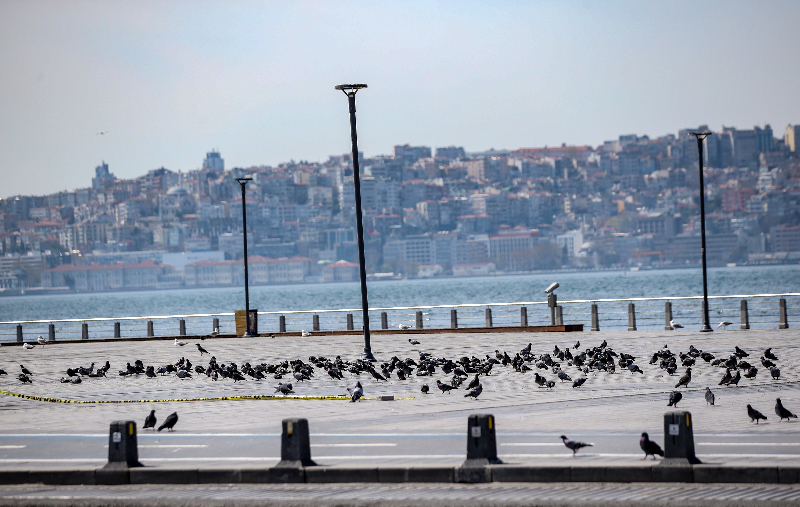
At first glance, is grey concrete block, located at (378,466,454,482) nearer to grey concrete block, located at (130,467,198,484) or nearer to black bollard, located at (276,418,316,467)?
black bollard, located at (276,418,316,467)

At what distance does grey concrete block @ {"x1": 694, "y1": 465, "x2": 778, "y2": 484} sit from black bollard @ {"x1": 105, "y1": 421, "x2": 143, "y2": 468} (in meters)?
5.30

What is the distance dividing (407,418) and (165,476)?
4882 mm

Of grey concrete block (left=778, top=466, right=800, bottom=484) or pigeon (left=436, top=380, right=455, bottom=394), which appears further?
pigeon (left=436, top=380, right=455, bottom=394)

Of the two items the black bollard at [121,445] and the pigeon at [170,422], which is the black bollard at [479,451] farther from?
the pigeon at [170,422]

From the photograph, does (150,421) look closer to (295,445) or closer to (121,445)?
(121,445)

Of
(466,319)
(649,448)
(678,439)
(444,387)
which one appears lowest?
(466,319)

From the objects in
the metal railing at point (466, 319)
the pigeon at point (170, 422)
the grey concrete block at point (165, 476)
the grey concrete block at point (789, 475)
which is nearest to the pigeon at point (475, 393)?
the pigeon at point (170, 422)

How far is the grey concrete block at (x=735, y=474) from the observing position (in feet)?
32.1

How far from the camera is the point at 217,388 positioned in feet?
68.7

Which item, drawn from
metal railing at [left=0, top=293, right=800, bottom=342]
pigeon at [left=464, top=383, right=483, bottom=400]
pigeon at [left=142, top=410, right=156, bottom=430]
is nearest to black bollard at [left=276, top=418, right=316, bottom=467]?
pigeon at [left=142, top=410, right=156, bottom=430]

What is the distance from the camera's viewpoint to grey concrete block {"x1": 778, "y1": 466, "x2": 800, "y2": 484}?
31.7 ft

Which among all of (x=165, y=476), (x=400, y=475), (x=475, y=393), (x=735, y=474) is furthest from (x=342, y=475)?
(x=475, y=393)

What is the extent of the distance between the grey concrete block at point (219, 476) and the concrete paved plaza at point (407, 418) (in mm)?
453

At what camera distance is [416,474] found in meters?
10.6
